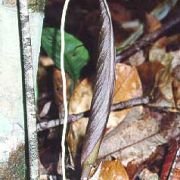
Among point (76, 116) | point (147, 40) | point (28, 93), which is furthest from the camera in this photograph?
point (147, 40)

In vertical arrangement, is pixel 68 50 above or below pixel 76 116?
above

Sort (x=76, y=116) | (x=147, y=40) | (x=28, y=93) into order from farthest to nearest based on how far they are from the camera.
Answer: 1. (x=147, y=40)
2. (x=76, y=116)
3. (x=28, y=93)

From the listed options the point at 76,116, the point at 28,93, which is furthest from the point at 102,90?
the point at 76,116

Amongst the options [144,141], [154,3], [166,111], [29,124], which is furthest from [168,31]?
[29,124]

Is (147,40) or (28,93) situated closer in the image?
(28,93)

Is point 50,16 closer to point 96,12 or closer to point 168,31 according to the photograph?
point 96,12

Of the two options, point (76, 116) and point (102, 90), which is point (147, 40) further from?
point (102, 90)

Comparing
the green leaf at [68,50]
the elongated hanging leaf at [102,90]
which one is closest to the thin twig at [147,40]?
the green leaf at [68,50]

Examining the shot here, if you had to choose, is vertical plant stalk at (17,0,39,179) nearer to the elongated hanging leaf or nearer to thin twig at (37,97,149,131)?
the elongated hanging leaf
